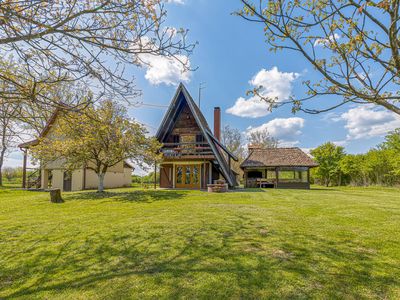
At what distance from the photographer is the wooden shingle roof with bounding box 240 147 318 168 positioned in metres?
20.9

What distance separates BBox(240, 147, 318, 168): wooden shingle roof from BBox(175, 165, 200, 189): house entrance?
4.69 m

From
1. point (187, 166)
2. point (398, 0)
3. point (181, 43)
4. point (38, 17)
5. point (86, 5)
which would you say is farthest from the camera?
→ point (187, 166)

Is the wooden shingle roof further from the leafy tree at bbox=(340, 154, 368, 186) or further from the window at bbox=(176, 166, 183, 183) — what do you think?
the leafy tree at bbox=(340, 154, 368, 186)

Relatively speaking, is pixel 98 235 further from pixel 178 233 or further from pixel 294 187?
pixel 294 187

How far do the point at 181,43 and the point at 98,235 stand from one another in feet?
14.7

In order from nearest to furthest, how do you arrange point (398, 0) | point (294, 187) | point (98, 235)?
point (398, 0) → point (98, 235) → point (294, 187)

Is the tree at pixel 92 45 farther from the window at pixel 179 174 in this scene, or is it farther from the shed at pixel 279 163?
the shed at pixel 279 163

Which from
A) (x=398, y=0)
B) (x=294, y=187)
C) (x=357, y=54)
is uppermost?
(x=398, y=0)

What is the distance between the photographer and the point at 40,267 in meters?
3.77

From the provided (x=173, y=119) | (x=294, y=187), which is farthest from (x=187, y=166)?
(x=294, y=187)

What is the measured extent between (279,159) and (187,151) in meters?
8.92

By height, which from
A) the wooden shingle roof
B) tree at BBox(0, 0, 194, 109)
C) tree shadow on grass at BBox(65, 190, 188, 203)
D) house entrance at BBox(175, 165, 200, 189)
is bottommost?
tree shadow on grass at BBox(65, 190, 188, 203)

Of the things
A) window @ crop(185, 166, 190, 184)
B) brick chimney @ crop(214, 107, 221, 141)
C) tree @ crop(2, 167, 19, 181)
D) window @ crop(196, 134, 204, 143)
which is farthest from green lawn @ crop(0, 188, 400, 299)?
tree @ crop(2, 167, 19, 181)

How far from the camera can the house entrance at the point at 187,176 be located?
19297mm
